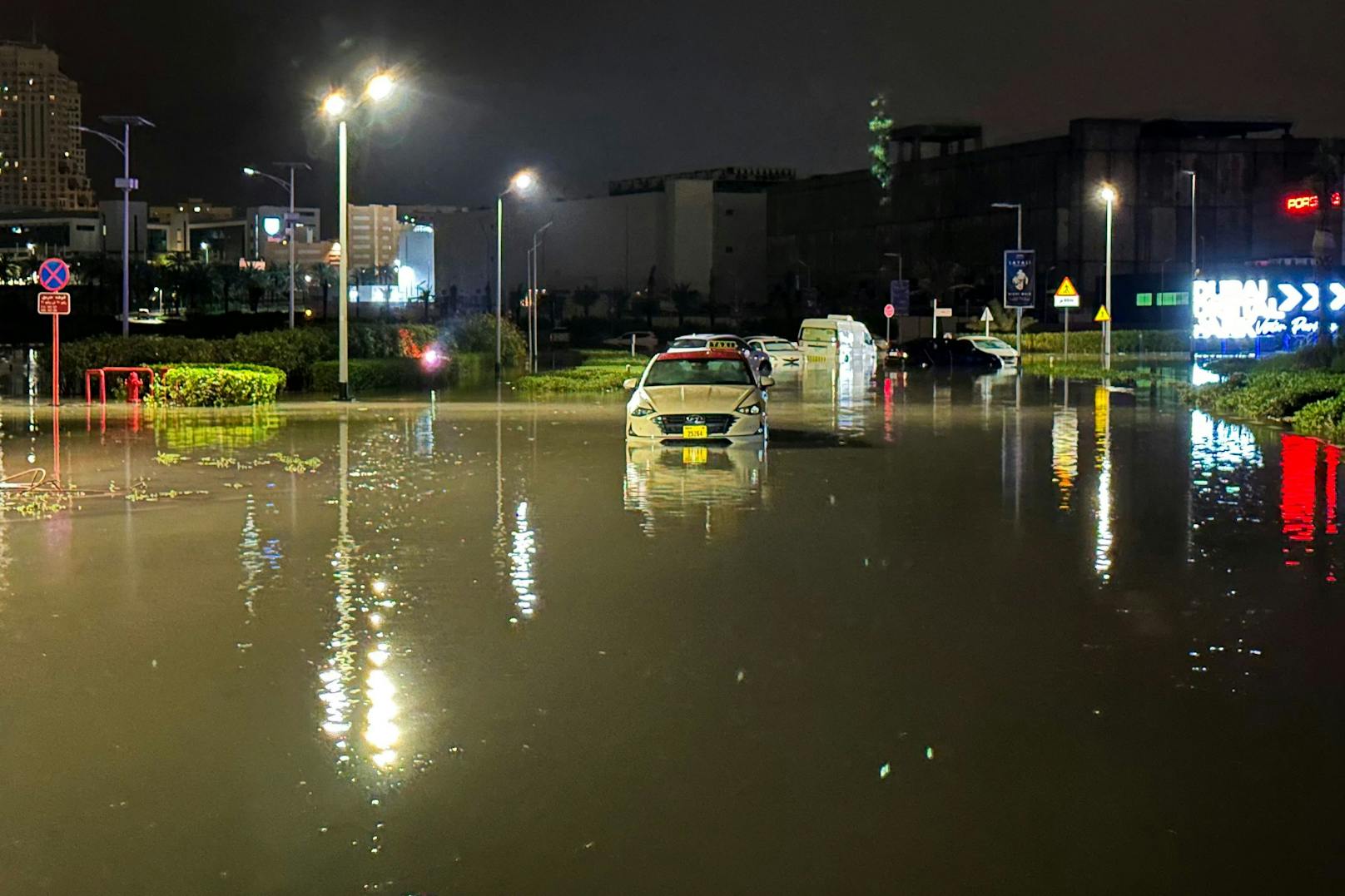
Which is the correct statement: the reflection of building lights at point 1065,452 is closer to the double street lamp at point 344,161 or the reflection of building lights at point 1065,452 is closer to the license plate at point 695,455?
the license plate at point 695,455

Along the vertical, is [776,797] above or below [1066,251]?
below

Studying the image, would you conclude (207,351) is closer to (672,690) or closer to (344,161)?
(344,161)

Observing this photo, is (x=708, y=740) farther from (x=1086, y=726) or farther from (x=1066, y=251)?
(x=1066, y=251)

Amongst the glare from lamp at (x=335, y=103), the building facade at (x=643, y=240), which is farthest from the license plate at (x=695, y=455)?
the building facade at (x=643, y=240)

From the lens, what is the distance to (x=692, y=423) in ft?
78.6

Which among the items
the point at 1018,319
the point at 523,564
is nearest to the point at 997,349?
the point at 1018,319

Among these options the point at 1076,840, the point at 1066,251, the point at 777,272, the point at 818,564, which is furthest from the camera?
the point at 777,272

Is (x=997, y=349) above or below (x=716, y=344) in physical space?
above

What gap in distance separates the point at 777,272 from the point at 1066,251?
33201mm

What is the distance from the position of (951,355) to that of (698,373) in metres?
43.6

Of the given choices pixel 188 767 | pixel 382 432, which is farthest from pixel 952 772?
pixel 382 432

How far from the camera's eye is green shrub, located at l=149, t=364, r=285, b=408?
35.2 meters

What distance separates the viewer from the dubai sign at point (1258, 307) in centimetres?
5312

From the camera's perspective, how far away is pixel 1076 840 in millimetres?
6477
